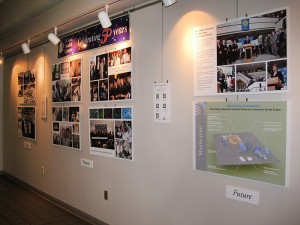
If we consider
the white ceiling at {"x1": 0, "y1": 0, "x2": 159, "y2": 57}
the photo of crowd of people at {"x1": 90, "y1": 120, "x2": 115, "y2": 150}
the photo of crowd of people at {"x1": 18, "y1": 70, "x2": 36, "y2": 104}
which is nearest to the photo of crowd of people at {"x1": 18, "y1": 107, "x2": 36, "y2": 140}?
the photo of crowd of people at {"x1": 18, "y1": 70, "x2": 36, "y2": 104}

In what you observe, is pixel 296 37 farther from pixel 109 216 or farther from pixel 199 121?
pixel 109 216

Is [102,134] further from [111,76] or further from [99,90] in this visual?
[111,76]

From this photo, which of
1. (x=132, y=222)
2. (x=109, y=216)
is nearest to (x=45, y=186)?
(x=109, y=216)

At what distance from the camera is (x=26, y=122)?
5.13 m

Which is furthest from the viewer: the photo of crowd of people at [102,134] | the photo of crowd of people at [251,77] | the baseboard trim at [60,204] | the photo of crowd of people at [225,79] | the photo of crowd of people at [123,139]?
the baseboard trim at [60,204]

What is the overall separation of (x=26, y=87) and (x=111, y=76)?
2.77 m

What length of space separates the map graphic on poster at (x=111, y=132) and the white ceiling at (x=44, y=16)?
1168 mm

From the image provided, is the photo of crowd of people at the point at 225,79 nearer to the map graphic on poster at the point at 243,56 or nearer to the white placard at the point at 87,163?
the map graphic on poster at the point at 243,56

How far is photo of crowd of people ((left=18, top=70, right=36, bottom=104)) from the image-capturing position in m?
4.91

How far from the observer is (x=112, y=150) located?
321 centimetres

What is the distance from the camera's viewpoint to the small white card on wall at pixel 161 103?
8.45ft

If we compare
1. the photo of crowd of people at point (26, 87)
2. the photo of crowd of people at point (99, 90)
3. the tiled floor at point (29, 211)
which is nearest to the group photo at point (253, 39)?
the photo of crowd of people at point (99, 90)

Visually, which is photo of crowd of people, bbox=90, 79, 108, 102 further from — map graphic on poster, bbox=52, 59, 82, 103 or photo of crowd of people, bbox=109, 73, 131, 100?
map graphic on poster, bbox=52, 59, 82, 103

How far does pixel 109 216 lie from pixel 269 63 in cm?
257
